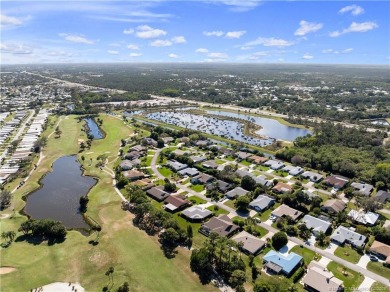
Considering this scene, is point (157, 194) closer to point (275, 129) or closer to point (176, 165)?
point (176, 165)

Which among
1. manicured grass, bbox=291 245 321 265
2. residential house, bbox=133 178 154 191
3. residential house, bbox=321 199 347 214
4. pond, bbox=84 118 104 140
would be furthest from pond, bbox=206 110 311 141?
manicured grass, bbox=291 245 321 265

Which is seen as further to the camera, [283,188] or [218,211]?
[283,188]

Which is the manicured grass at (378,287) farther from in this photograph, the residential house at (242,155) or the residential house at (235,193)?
the residential house at (242,155)

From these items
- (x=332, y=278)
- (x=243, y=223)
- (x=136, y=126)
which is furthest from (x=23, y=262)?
(x=136, y=126)

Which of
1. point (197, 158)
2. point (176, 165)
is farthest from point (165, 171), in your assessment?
point (197, 158)

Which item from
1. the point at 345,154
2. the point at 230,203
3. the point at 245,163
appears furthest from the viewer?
the point at 345,154

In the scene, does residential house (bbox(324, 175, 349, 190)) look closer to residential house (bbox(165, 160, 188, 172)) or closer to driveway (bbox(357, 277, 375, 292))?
driveway (bbox(357, 277, 375, 292))

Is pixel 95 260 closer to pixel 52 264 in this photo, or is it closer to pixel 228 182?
pixel 52 264
